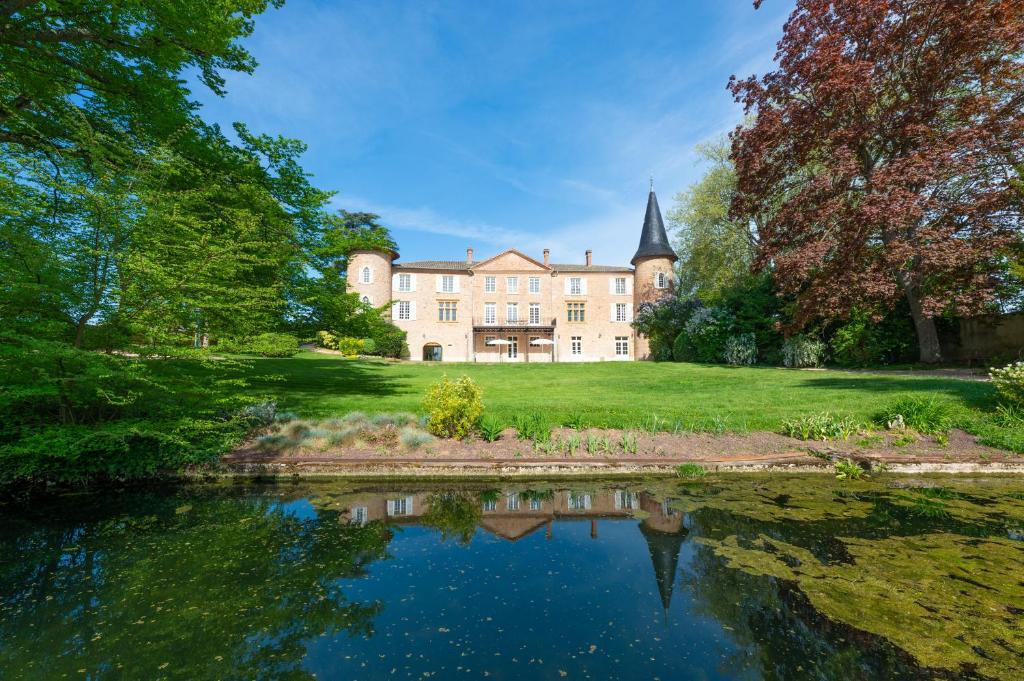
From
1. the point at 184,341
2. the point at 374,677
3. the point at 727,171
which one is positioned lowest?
the point at 374,677

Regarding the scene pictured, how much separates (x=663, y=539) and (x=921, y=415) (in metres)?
6.38

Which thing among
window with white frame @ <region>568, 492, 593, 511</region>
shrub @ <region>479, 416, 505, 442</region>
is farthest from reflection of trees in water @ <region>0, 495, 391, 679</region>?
shrub @ <region>479, 416, 505, 442</region>

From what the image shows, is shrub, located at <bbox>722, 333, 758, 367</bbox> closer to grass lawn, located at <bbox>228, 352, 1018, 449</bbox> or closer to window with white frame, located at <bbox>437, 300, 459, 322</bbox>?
grass lawn, located at <bbox>228, 352, 1018, 449</bbox>

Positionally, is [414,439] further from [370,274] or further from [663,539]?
[370,274]

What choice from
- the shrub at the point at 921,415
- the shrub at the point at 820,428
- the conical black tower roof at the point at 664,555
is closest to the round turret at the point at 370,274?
the shrub at the point at 820,428

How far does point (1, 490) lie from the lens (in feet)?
17.5

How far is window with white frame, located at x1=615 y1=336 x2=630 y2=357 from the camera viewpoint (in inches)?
1314

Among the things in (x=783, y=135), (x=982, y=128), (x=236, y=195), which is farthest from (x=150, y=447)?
(x=982, y=128)

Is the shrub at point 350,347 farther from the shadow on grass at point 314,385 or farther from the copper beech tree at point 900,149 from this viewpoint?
the copper beech tree at point 900,149

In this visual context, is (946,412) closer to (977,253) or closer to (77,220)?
(977,253)

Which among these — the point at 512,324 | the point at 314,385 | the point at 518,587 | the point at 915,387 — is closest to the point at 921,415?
the point at 915,387

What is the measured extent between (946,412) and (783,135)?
10648mm

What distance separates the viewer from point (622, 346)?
110 ft

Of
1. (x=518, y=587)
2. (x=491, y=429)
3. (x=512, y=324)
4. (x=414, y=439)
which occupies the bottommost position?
(x=518, y=587)
